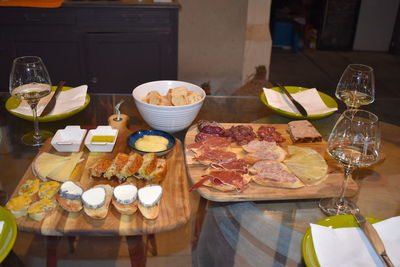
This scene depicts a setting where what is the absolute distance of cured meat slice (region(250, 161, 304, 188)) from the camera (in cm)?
117

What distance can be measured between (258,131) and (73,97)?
0.78 meters

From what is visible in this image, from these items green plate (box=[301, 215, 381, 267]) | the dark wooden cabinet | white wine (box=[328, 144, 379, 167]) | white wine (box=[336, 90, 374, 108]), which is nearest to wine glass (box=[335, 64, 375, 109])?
white wine (box=[336, 90, 374, 108])

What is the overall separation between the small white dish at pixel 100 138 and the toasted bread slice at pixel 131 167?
0.15 meters

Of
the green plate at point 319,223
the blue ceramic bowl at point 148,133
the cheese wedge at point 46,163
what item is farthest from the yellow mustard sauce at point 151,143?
the green plate at point 319,223

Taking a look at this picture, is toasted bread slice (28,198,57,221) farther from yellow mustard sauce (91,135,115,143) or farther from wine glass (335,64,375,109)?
wine glass (335,64,375,109)

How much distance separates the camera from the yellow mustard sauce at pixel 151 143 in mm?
1336

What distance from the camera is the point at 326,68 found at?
520cm

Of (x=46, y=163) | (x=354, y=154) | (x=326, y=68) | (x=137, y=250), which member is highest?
(x=354, y=154)

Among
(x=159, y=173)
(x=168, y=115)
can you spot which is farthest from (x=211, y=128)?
(x=159, y=173)

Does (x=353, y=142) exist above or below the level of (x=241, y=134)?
above

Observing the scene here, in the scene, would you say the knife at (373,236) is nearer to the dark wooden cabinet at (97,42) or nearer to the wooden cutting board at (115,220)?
the wooden cutting board at (115,220)

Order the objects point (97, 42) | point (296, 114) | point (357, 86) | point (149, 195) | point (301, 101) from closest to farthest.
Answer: point (149, 195) < point (357, 86) < point (296, 114) < point (301, 101) < point (97, 42)

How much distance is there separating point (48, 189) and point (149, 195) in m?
0.29

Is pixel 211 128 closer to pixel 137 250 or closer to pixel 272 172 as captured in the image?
pixel 272 172
